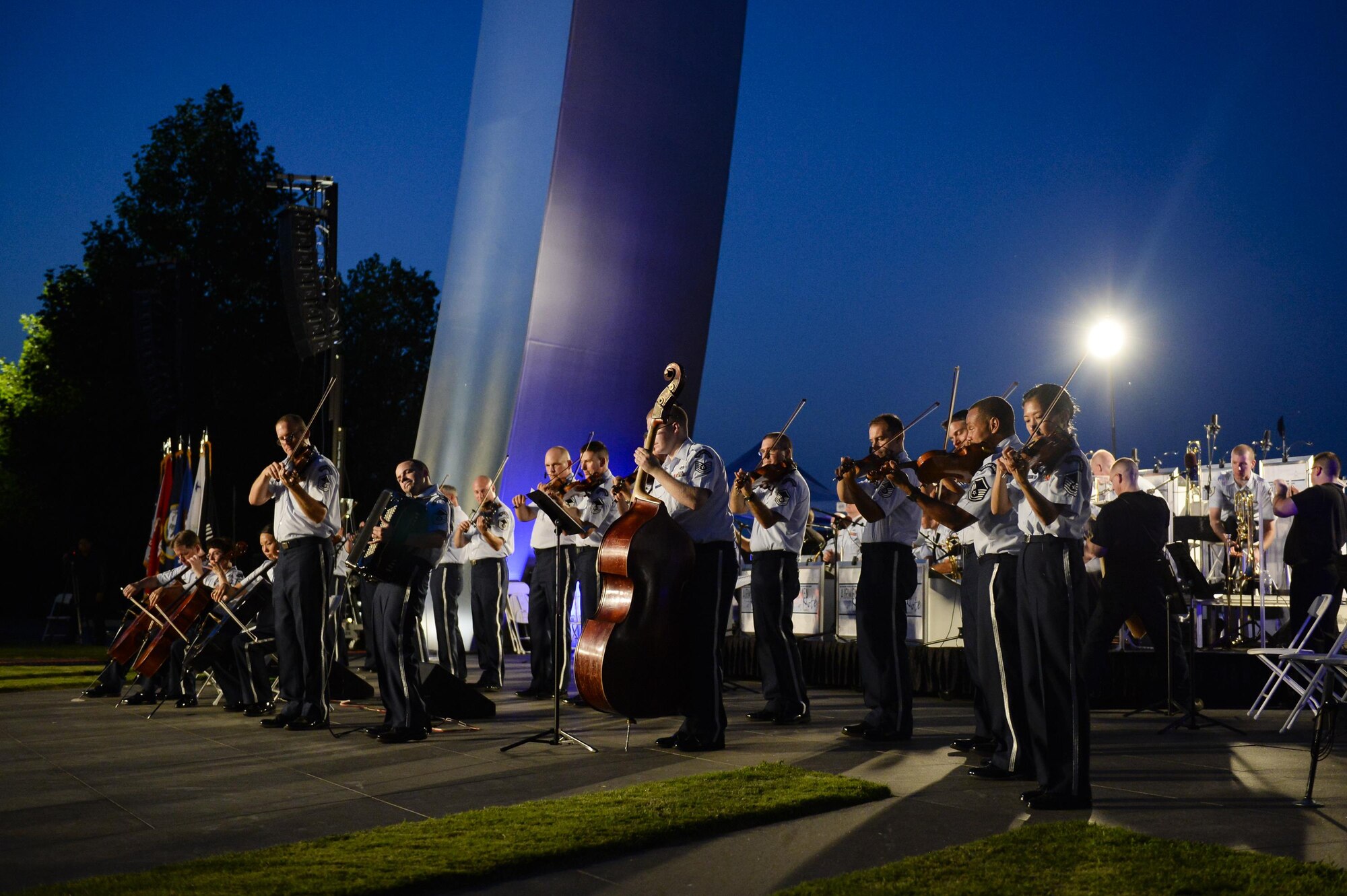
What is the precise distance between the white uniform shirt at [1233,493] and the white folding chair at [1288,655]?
1.51 metres

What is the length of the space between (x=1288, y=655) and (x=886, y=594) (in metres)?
2.10

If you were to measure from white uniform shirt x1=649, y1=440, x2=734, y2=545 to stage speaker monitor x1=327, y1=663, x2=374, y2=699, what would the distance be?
383 cm

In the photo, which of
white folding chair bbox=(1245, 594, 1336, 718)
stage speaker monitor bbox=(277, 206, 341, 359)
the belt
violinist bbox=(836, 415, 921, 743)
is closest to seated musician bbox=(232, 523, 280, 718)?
the belt

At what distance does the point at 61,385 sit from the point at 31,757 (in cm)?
2343

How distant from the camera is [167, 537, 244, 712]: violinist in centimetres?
838

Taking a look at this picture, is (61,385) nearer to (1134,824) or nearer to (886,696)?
(886,696)

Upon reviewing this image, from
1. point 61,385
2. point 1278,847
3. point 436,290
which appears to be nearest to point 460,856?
point 1278,847

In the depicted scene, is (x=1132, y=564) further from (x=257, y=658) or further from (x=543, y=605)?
(x=257, y=658)

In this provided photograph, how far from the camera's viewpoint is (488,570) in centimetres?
992

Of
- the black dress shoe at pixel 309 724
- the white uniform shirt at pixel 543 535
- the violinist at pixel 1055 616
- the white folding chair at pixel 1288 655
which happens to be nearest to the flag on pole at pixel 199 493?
the white uniform shirt at pixel 543 535

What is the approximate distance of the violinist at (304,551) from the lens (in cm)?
683

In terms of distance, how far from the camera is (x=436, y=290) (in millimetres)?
38062

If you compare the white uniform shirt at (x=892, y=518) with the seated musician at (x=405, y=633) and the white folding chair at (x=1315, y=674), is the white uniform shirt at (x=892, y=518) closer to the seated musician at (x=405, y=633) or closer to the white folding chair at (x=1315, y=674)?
the white folding chair at (x=1315, y=674)

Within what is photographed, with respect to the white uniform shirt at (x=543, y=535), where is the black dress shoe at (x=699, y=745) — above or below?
below
